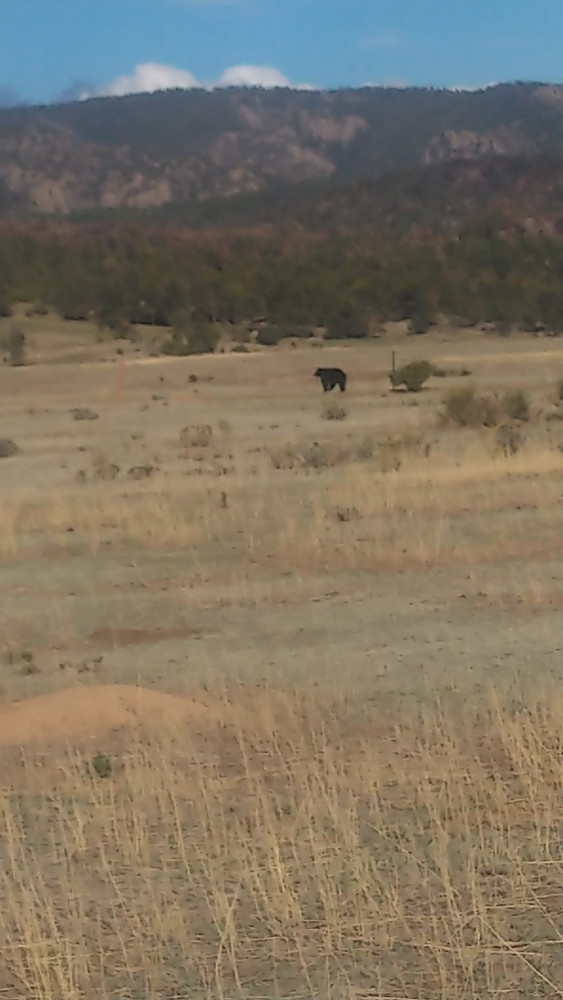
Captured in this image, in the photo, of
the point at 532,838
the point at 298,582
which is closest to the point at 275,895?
the point at 532,838

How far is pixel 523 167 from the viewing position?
110875 mm

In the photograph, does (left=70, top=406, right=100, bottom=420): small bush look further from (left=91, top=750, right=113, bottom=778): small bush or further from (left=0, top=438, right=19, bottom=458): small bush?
(left=91, top=750, right=113, bottom=778): small bush

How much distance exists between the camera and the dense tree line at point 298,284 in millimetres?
52812

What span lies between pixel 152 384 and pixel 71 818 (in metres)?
30.3

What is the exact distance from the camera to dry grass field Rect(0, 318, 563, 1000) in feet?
17.8

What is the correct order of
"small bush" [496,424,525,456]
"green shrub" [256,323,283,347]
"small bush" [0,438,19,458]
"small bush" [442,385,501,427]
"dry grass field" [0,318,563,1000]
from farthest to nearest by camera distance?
"green shrub" [256,323,283,347]
"small bush" [442,385,501,427]
"small bush" [0,438,19,458]
"small bush" [496,424,525,456]
"dry grass field" [0,318,563,1000]

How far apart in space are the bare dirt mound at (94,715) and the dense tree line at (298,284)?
135ft

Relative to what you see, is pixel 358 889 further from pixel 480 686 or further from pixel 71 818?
pixel 480 686

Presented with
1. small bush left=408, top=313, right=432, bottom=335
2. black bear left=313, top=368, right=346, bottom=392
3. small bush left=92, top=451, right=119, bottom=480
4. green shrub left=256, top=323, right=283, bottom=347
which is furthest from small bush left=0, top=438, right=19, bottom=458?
small bush left=408, top=313, right=432, bottom=335

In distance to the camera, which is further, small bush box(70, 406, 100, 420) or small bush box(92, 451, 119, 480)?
small bush box(70, 406, 100, 420)

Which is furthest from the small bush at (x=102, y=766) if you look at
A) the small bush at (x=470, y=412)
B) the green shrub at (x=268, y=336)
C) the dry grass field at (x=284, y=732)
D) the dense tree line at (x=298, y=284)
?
the dense tree line at (x=298, y=284)

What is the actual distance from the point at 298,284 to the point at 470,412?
30119mm

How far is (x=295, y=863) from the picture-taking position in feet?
20.1

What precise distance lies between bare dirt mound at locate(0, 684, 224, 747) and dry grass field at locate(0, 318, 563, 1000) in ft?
0.08
